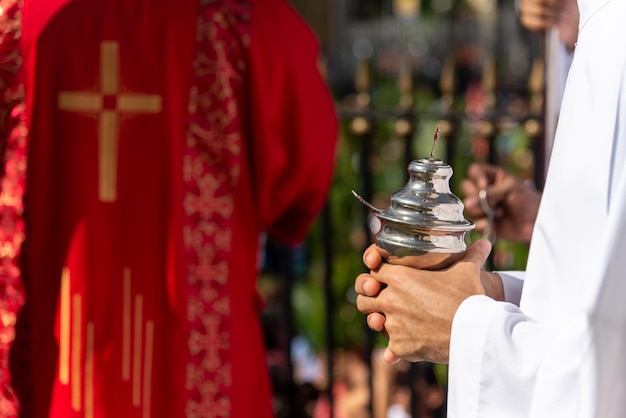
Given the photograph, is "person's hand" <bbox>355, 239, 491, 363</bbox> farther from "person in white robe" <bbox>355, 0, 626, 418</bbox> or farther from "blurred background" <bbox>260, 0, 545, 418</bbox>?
"blurred background" <bbox>260, 0, 545, 418</bbox>

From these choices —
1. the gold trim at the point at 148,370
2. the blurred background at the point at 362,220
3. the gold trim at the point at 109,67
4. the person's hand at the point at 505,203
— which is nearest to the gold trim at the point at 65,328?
the gold trim at the point at 148,370

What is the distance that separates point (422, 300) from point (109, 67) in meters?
1.35

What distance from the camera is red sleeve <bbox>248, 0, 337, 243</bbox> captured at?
284 cm

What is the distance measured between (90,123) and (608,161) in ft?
5.34

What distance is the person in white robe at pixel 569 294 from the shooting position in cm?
154

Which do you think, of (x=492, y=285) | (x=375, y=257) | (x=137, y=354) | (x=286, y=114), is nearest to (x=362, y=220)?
(x=286, y=114)

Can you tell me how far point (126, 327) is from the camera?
286 centimetres

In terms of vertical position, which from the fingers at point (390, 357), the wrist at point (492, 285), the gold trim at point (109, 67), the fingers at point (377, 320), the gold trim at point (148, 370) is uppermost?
the gold trim at point (109, 67)

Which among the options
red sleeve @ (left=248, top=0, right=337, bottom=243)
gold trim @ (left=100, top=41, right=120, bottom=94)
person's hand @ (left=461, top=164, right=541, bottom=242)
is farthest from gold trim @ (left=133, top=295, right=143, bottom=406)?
person's hand @ (left=461, top=164, right=541, bottom=242)

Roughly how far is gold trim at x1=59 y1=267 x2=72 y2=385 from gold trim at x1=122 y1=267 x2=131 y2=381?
0.15 m

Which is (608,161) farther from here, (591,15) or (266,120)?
(266,120)

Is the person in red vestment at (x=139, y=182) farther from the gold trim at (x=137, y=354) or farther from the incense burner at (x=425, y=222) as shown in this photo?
the incense burner at (x=425, y=222)

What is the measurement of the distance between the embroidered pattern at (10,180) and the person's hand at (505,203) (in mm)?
1234

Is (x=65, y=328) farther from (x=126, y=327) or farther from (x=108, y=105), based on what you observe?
(x=108, y=105)
